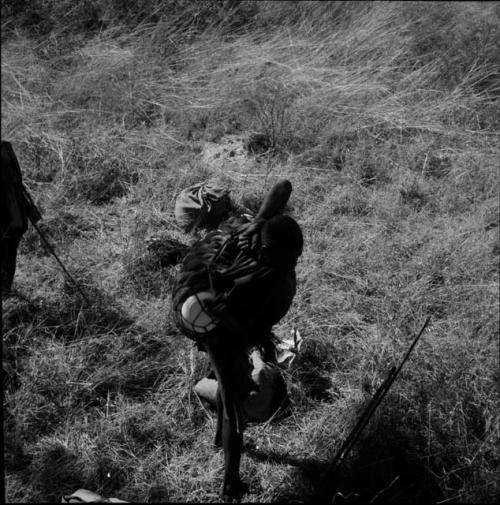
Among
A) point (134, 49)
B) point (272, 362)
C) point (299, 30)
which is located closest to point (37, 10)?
point (134, 49)

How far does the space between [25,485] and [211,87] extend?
12.8ft

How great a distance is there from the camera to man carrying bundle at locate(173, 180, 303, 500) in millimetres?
2303

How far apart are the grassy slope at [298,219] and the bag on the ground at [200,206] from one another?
151mm

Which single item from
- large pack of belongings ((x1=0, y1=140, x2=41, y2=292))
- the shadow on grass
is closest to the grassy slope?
the shadow on grass

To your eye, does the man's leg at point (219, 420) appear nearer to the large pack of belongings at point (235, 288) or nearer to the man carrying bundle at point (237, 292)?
the man carrying bundle at point (237, 292)

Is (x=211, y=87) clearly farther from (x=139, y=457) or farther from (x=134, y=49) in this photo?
(x=139, y=457)

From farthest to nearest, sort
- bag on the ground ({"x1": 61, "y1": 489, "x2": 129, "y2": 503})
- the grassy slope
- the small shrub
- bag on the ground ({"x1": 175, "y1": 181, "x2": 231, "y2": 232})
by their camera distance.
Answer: the small shrub < bag on the ground ({"x1": 175, "y1": 181, "x2": 231, "y2": 232}) < the grassy slope < bag on the ground ({"x1": 61, "y1": 489, "x2": 129, "y2": 503})

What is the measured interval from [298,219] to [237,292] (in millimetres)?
2087

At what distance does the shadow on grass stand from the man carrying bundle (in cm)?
48

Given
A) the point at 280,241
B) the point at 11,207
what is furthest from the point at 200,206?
the point at 280,241

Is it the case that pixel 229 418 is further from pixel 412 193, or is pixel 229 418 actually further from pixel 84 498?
pixel 412 193

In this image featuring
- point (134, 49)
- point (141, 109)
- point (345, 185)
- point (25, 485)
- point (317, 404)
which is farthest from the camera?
point (134, 49)

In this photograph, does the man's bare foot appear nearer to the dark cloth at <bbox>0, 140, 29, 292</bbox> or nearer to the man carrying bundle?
the man carrying bundle

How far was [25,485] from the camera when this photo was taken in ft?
9.21
